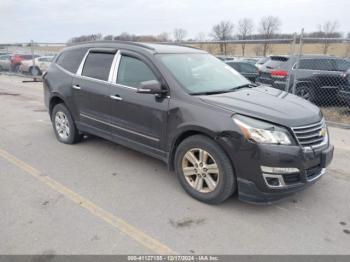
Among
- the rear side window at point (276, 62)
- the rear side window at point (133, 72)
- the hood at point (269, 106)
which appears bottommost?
the hood at point (269, 106)

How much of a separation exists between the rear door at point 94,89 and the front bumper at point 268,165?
87.1 inches

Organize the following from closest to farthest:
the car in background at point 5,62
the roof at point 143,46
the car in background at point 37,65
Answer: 1. the roof at point 143,46
2. the car in background at point 37,65
3. the car in background at point 5,62

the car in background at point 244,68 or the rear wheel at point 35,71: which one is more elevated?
the car in background at point 244,68

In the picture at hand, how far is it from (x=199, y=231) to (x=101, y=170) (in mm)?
2000

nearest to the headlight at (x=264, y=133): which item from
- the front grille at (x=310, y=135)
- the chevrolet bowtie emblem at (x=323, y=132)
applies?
the front grille at (x=310, y=135)

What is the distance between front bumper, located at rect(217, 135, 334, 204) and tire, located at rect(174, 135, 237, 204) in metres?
0.11

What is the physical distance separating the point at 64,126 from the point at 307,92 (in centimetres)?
696

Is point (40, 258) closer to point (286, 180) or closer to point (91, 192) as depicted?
point (91, 192)

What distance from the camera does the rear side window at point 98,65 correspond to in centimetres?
470

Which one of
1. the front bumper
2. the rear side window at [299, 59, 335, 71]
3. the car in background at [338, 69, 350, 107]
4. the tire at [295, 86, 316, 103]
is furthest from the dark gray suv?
the rear side window at [299, 59, 335, 71]

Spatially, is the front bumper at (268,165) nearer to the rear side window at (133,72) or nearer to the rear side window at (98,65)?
the rear side window at (133,72)

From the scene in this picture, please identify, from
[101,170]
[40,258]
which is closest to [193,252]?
[40,258]

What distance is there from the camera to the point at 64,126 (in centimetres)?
570

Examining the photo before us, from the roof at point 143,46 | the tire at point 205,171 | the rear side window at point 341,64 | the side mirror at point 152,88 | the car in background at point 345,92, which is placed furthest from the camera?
the rear side window at point 341,64
